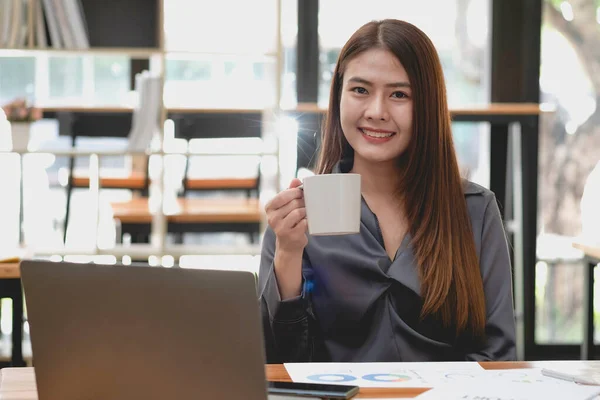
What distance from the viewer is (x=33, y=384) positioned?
1.32 meters

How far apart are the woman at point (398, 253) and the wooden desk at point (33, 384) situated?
8.5 inches

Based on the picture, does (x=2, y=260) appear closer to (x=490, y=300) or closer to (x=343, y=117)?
(x=343, y=117)

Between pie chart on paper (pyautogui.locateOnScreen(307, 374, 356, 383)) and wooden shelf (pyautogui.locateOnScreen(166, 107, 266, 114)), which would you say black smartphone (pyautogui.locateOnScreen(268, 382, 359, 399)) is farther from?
wooden shelf (pyautogui.locateOnScreen(166, 107, 266, 114))

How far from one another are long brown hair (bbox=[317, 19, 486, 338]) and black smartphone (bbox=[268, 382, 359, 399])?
50cm

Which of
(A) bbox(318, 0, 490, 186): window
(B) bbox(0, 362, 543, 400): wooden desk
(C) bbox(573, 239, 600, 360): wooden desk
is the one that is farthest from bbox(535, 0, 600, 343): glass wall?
(B) bbox(0, 362, 543, 400): wooden desk

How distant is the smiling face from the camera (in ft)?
5.74

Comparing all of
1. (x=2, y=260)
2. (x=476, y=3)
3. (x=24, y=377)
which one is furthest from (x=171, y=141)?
(x=24, y=377)

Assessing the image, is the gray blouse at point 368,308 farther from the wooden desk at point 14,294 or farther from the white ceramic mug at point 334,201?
the wooden desk at point 14,294

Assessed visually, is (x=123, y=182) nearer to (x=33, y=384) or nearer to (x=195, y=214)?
(x=195, y=214)

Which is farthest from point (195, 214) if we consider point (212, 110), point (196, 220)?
point (212, 110)

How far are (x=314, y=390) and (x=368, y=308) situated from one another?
0.52 metres

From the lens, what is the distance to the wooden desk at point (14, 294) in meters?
2.51

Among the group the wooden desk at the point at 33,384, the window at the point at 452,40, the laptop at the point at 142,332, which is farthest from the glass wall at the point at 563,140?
the laptop at the point at 142,332

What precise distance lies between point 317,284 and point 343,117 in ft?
1.09
